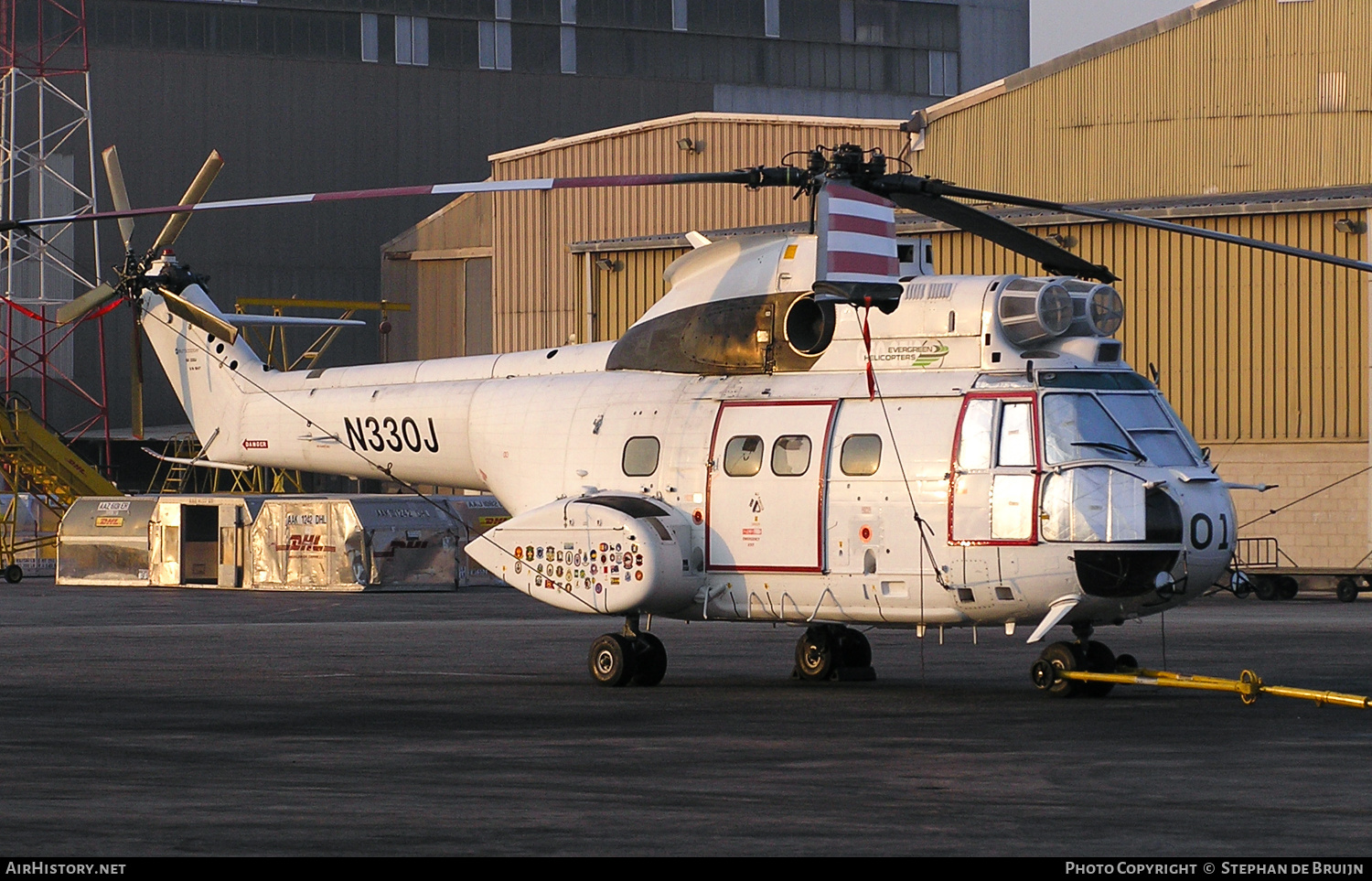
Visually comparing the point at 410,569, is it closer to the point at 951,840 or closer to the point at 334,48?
the point at 951,840

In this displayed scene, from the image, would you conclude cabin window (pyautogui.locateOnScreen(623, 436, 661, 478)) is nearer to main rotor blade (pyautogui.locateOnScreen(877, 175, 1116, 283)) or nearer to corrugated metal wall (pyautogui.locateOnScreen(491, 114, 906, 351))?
main rotor blade (pyautogui.locateOnScreen(877, 175, 1116, 283))

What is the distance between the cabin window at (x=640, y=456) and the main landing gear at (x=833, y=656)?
7.79 feet

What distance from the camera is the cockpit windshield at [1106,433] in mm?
16109

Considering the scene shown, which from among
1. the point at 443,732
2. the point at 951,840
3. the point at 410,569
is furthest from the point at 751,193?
the point at 951,840

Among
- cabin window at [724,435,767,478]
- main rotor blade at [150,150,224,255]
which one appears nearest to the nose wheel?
cabin window at [724,435,767,478]

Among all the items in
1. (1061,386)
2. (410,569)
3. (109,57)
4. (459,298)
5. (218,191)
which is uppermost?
(109,57)

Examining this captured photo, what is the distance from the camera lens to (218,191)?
73750 millimetres

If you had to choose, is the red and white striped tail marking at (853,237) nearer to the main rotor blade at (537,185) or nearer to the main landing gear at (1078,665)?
the main rotor blade at (537,185)

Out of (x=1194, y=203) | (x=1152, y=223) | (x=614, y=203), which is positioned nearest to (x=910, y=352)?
(x=1152, y=223)

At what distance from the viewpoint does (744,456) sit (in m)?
17.9

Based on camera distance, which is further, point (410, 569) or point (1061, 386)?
point (410, 569)

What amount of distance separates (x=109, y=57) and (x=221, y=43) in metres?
4.40

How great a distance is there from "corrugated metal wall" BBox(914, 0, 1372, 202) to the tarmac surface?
65.4 ft

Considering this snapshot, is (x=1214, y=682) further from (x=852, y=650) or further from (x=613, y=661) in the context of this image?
(x=613, y=661)
